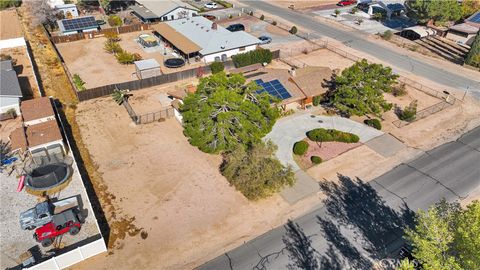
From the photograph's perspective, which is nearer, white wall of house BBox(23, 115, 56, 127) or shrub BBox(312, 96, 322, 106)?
white wall of house BBox(23, 115, 56, 127)

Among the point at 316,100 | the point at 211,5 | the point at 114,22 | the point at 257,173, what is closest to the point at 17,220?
the point at 257,173

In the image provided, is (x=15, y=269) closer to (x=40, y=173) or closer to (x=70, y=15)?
(x=40, y=173)

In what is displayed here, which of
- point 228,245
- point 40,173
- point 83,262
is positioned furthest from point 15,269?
point 228,245

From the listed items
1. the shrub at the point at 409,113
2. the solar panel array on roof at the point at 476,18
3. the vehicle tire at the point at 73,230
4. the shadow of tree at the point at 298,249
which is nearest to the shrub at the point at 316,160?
the shadow of tree at the point at 298,249

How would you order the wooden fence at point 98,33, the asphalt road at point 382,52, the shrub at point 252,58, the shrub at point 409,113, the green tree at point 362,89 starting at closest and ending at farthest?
the green tree at point 362,89 → the shrub at point 409,113 → the asphalt road at point 382,52 → the shrub at point 252,58 → the wooden fence at point 98,33

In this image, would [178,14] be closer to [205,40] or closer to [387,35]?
[205,40]

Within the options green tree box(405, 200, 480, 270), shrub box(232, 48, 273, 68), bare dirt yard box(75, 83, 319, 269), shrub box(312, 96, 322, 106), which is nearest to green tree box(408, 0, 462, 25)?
shrub box(232, 48, 273, 68)

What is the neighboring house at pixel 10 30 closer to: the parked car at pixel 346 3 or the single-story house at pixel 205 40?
the single-story house at pixel 205 40

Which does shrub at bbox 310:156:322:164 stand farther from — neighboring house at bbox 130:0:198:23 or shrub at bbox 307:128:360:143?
neighboring house at bbox 130:0:198:23
